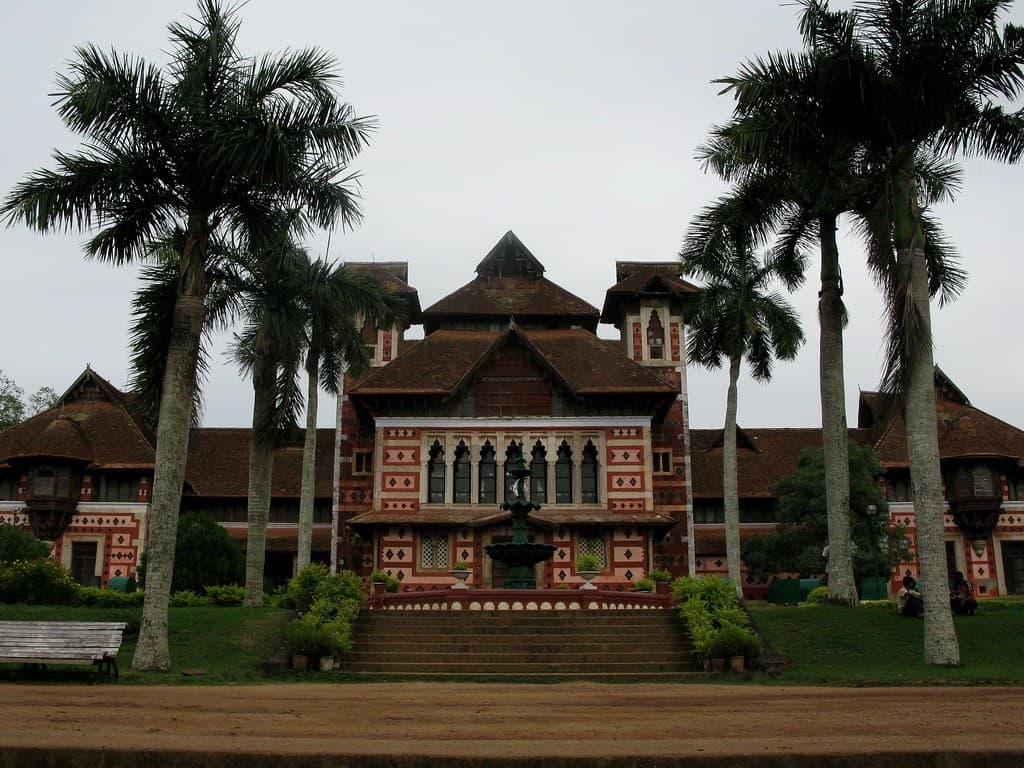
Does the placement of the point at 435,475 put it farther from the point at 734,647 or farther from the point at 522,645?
the point at 734,647

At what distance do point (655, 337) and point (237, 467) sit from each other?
19.3 m

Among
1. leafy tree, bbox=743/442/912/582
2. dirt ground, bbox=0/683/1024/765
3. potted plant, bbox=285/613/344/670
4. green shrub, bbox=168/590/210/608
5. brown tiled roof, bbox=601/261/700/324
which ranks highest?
brown tiled roof, bbox=601/261/700/324

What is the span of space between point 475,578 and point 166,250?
1631 cm

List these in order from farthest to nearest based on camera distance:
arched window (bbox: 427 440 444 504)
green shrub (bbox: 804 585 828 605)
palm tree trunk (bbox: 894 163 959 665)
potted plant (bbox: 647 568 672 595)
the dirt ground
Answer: arched window (bbox: 427 440 444 504) → potted plant (bbox: 647 568 672 595) → green shrub (bbox: 804 585 828 605) → palm tree trunk (bbox: 894 163 959 665) → the dirt ground

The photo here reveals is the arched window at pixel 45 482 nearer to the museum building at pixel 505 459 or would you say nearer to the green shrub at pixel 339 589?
the museum building at pixel 505 459

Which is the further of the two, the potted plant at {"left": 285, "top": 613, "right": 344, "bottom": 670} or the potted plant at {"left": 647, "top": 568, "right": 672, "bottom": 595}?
the potted plant at {"left": 647, "top": 568, "right": 672, "bottom": 595}

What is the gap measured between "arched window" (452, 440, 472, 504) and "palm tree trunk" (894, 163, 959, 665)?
60.4 ft

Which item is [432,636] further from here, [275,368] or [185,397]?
[275,368]

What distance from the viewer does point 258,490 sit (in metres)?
25.5

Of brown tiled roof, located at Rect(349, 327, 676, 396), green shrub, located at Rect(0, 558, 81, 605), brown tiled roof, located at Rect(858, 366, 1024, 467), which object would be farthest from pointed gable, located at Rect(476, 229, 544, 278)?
green shrub, located at Rect(0, 558, 81, 605)

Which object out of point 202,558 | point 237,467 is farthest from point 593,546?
point 237,467

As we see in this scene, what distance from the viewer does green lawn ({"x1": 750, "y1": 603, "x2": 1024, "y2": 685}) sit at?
1652 cm

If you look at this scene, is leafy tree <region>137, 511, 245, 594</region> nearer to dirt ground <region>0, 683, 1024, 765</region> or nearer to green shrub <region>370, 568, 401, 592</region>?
green shrub <region>370, 568, 401, 592</region>

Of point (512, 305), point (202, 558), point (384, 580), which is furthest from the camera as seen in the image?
point (512, 305)
